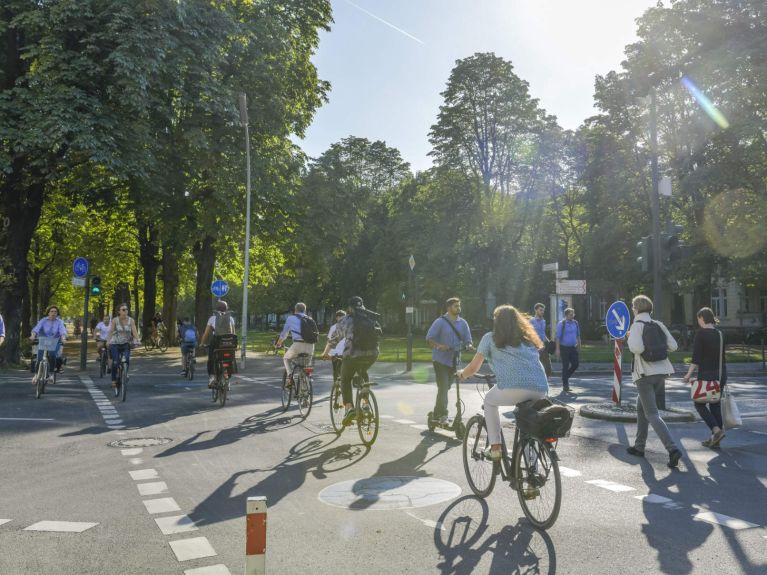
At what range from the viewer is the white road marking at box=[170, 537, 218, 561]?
4891mm

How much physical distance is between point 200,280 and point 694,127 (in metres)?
22.3

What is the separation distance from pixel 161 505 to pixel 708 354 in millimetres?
6825

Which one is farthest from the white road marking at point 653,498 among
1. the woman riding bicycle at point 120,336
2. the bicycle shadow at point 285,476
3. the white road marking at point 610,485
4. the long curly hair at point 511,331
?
the woman riding bicycle at point 120,336

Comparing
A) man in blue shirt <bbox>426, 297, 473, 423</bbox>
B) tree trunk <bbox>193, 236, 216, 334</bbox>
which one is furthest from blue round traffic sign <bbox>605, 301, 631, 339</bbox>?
tree trunk <bbox>193, 236, 216, 334</bbox>

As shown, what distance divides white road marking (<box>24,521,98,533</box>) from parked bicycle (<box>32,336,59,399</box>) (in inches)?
382

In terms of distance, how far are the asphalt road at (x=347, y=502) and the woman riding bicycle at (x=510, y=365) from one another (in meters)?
0.80

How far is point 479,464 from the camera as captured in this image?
6.56 metres

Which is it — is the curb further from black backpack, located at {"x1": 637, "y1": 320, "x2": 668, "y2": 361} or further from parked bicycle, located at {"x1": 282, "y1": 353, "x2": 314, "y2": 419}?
parked bicycle, located at {"x1": 282, "y1": 353, "x2": 314, "y2": 419}

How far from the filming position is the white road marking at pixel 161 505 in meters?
6.09

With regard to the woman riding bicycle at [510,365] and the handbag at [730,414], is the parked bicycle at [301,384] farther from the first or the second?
the woman riding bicycle at [510,365]

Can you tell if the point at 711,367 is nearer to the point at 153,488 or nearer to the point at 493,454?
the point at 493,454

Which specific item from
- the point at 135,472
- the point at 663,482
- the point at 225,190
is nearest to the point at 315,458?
the point at 135,472

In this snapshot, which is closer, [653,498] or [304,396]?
[653,498]

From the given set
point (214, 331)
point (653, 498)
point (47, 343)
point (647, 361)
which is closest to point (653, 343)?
point (647, 361)
